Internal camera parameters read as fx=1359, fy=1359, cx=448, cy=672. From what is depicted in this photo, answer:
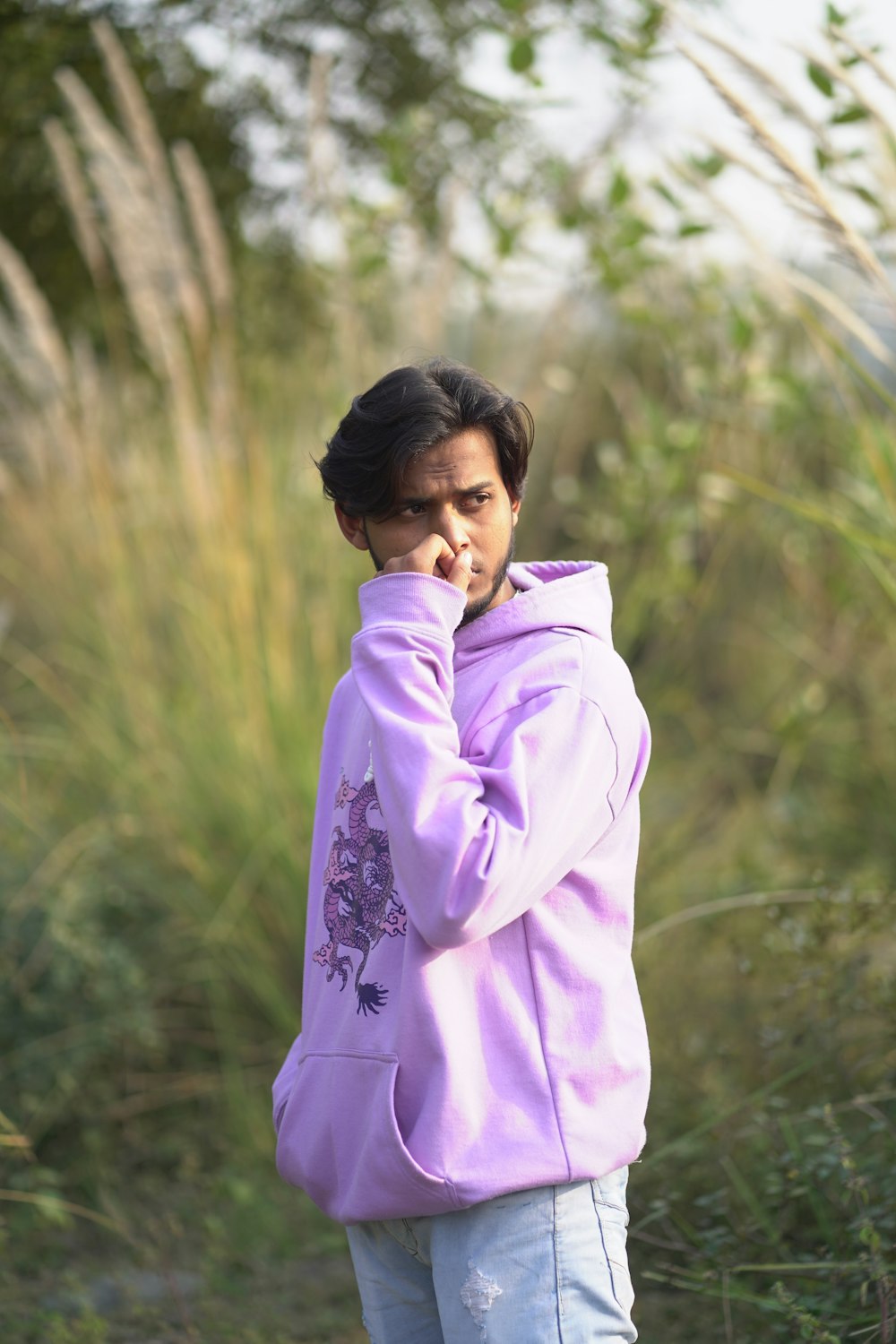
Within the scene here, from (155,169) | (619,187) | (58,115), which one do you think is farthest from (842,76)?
(58,115)

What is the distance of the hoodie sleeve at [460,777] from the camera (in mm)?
1339

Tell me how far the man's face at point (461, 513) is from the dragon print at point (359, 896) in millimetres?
264

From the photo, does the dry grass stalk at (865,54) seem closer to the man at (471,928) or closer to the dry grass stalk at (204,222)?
the man at (471,928)

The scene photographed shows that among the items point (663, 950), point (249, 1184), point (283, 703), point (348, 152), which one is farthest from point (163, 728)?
point (348, 152)

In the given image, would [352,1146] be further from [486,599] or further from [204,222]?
[204,222]

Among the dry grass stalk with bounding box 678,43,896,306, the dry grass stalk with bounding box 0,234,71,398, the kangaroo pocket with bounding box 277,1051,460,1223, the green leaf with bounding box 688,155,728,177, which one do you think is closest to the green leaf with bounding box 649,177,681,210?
the green leaf with bounding box 688,155,728,177

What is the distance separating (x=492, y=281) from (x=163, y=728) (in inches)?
66.3

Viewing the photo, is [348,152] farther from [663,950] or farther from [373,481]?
[373,481]


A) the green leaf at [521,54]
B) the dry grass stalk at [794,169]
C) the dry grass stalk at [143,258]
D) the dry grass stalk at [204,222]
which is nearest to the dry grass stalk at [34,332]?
the dry grass stalk at [143,258]

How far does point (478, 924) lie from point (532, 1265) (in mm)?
383

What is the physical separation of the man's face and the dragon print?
26 cm

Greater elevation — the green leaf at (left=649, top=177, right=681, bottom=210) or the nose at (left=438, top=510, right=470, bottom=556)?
the nose at (left=438, top=510, right=470, bottom=556)

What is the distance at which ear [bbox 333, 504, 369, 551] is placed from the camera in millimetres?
1625

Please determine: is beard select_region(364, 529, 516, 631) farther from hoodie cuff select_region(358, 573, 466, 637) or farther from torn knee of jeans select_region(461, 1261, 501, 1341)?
torn knee of jeans select_region(461, 1261, 501, 1341)
